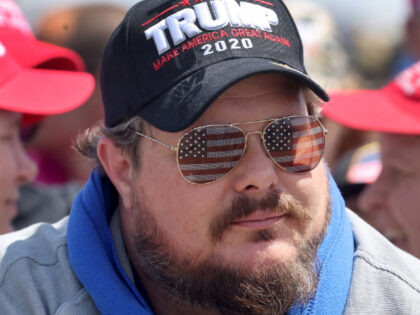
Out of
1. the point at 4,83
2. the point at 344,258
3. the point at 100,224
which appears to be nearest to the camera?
the point at 344,258

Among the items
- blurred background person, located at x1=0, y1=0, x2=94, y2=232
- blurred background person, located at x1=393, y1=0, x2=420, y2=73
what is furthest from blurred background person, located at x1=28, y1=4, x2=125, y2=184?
blurred background person, located at x1=393, y1=0, x2=420, y2=73

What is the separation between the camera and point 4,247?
240 centimetres

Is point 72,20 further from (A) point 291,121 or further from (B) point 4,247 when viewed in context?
(A) point 291,121

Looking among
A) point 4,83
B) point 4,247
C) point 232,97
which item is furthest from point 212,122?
point 4,83

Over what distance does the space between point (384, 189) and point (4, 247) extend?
71.1 inches

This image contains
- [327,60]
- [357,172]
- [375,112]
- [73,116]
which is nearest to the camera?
[375,112]

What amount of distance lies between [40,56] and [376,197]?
1.81 m

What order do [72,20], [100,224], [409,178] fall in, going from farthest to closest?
[72,20]
[409,178]
[100,224]

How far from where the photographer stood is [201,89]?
2094mm

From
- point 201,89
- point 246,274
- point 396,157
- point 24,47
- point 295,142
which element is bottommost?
point 396,157

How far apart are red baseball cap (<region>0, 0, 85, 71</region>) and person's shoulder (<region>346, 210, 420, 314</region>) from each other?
183cm

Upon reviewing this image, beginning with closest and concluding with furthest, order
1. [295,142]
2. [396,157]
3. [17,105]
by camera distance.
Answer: [295,142]
[17,105]
[396,157]

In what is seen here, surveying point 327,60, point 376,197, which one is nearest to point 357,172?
point 376,197

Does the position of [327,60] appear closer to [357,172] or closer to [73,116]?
[357,172]
